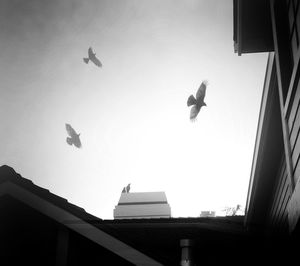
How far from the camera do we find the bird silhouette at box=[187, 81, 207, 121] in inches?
272

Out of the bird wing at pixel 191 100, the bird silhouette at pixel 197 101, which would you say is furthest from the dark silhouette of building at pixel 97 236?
the bird wing at pixel 191 100

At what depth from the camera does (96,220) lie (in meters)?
4.45

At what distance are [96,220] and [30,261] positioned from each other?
1.49m

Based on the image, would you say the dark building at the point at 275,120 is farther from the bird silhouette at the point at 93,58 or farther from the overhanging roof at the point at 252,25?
the bird silhouette at the point at 93,58

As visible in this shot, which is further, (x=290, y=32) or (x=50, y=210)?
(x=50, y=210)

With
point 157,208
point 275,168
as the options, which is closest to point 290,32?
point 275,168

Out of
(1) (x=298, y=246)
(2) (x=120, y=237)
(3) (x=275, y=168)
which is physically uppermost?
(3) (x=275, y=168)

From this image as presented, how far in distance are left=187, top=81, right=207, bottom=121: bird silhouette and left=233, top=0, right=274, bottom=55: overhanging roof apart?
2.81 meters

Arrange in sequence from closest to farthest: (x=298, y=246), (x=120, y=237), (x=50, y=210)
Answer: (x=298, y=246) < (x=50, y=210) < (x=120, y=237)

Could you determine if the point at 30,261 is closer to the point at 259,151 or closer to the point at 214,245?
the point at 214,245

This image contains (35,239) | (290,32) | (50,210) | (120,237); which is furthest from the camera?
(35,239)

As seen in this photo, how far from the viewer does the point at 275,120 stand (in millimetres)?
3297

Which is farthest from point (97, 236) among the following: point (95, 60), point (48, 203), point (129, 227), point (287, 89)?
point (95, 60)

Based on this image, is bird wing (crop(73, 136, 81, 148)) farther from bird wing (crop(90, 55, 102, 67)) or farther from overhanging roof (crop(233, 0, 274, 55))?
overhanging roof (crop(233, 0, 274, 55))
